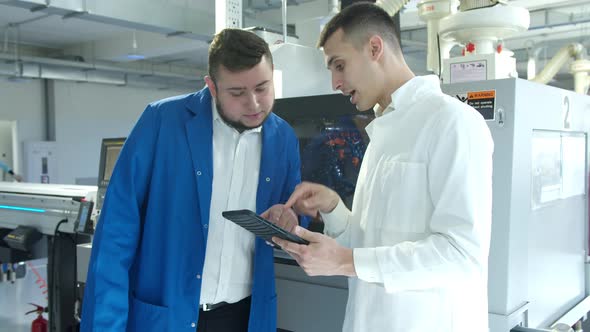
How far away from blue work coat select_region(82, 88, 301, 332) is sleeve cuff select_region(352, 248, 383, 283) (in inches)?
18.8

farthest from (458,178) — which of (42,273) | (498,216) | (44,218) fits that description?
(42,273)

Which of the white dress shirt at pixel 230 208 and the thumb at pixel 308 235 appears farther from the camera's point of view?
the white dress shirt at pixel 230 208

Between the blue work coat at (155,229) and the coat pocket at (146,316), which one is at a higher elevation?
the blue work coat at (155,229)

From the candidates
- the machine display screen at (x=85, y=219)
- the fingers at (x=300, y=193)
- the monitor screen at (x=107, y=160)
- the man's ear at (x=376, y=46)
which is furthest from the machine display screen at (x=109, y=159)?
the man's ear at (x=376, y=46)

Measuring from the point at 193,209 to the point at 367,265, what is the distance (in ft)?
1.77

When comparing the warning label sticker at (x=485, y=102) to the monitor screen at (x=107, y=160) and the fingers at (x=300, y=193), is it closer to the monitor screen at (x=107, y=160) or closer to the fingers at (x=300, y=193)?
the fingers at (x=300, y=193)

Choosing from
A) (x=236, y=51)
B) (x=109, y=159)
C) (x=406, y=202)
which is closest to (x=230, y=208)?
(x=236, y=51)

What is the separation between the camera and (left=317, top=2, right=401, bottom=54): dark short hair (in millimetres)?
1134

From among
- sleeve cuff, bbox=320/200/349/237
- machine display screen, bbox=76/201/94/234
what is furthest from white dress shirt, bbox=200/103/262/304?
machine display screen, bbox=76/201/94/234

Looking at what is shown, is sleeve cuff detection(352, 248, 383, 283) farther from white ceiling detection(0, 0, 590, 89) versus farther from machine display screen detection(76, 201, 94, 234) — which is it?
white ceiling detection(0, 0, 590, 89)

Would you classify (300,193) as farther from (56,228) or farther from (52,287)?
(52,287)

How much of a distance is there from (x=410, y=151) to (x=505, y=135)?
16.3 inches

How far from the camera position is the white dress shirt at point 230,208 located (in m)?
1.40

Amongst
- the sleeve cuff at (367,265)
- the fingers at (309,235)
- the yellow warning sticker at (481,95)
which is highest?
the yellow warning sticker at (481,95)
